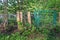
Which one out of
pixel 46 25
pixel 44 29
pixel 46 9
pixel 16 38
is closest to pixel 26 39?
pixel 16 38

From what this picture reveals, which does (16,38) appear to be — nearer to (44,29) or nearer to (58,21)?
(44,29)

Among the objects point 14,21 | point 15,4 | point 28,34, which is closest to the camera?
point 28,34

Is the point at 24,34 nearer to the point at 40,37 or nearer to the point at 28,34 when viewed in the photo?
the point at 28,34

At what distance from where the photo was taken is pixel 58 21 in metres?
11.7

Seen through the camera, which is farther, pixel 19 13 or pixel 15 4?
pixel 15 4

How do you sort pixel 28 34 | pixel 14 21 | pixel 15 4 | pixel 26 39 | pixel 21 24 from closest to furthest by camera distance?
pixel 26 39 < pixel 28 34 < pixel 21 24 < pixel 14 21 < pixel 15 4

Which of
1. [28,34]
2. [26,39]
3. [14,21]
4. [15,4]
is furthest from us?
[15,4]

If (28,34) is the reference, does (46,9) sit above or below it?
above

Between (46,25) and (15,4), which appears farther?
(15,4)

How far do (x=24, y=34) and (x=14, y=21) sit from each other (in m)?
1.89

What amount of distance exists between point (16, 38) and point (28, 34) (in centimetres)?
80

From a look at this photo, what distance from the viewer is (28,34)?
986 centimetres

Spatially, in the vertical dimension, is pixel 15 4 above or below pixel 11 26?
above

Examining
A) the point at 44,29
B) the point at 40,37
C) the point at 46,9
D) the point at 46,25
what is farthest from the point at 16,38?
the point at 46,9
